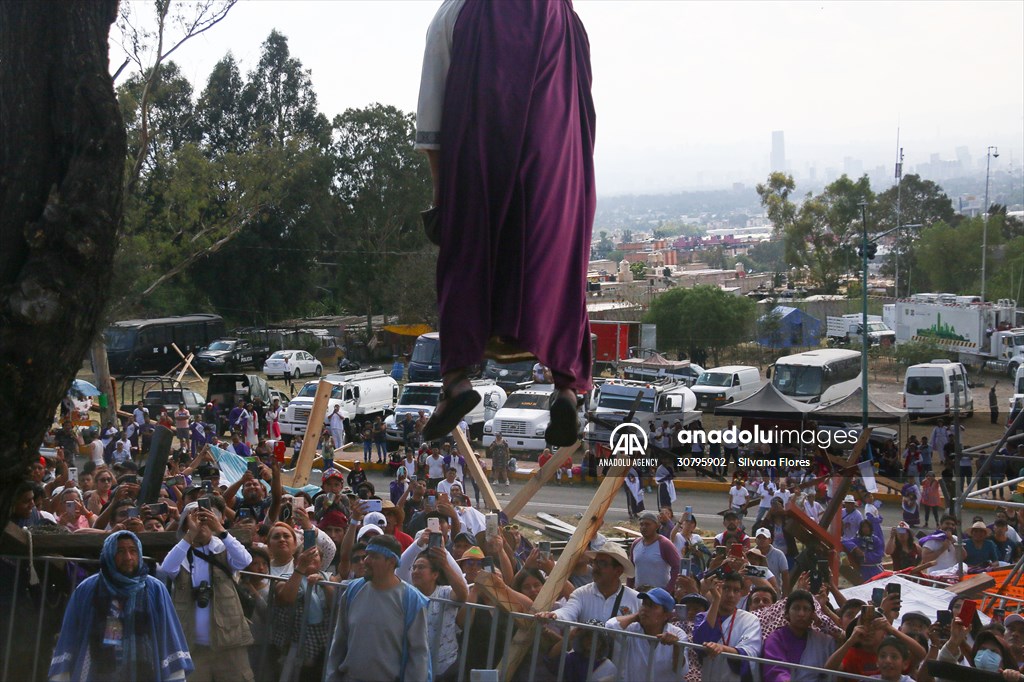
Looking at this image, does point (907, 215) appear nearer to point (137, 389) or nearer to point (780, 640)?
point (137, 389)

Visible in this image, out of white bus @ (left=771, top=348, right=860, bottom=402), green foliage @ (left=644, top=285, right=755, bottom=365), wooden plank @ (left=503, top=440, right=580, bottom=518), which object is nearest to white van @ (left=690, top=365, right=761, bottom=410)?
white bus @ (left=771, top=348, right=860, bottom=402)

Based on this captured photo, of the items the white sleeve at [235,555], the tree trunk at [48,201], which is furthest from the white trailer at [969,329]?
the tree trunk at [48,201]

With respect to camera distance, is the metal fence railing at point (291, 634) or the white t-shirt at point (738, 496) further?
the white t-shirt at point (738, 496)

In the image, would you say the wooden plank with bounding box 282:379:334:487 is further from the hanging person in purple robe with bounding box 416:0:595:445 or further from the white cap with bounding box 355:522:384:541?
the hanging person in purple robe with bounding box 416:0:595:445

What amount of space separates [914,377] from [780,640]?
2417 cm

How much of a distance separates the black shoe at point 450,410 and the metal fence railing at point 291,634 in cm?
233

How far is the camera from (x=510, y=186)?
8.91ft

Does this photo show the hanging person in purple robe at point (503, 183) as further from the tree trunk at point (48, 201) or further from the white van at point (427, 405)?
the white van at point (427, 405)

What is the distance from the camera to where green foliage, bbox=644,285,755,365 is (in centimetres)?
4181

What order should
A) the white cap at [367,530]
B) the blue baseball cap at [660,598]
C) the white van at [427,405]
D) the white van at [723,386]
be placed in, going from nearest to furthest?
the blue baseball cap at [660,598] < the white cap at [367,530] < the white van at [427,405] < the white van at [723,386]

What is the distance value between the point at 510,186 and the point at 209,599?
3.80 meters

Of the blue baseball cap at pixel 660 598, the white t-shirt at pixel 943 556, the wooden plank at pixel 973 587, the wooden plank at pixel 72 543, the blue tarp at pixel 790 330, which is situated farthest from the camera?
the blue tarp at pixel 790 330

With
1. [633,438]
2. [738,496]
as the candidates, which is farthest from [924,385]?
[738,496]

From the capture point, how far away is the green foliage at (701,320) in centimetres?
4181
